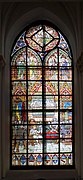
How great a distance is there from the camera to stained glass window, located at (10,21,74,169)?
1336 centimetres

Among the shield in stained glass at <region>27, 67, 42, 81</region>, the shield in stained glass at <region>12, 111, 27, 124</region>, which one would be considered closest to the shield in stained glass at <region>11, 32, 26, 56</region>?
the shield in stained glass at <region>27, 67, 42, 81</region>

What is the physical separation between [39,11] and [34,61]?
1.77 m

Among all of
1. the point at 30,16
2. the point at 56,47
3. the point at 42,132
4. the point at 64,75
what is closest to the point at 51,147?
the point at 42,132

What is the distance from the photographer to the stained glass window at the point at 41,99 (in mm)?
13359

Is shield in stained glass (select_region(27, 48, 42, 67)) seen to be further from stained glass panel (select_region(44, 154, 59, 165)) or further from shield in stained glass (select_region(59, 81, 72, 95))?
stained glass panel (select_region(44, 154, 59, 165))

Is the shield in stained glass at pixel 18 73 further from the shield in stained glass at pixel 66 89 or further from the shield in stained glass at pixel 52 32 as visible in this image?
the shield in stained glass at pixel 52 32

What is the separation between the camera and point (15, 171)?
12844 mm

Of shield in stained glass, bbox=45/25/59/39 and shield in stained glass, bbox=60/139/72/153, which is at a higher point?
shield in stained glass, bbox=45/25/59/39

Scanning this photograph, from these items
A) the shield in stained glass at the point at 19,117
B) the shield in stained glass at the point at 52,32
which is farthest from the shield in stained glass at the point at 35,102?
the shield in stained glass at the point at 52,32

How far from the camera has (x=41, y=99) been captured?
1365 centimetres

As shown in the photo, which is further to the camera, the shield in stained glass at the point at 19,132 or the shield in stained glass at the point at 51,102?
the shield in stained glass at the point at 51,102

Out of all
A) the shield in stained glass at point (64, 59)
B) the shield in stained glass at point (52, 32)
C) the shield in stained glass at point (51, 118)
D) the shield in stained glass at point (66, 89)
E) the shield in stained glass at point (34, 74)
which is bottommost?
the shield in stained glass at point (51, 118)
